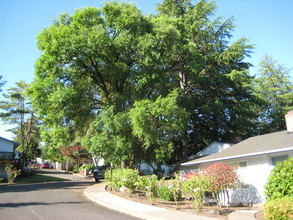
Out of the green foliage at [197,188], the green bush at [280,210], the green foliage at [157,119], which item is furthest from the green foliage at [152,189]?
the green bush at [280,210]

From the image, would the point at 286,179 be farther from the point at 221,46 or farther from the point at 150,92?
the point at 221,46

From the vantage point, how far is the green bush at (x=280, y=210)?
6.87m

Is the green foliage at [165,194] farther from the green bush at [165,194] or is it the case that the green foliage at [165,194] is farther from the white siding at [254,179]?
the white siding at [254,179]

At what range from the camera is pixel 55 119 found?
20.4 metres

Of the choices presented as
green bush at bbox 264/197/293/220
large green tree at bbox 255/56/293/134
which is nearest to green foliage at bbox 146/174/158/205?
green bush at bbox 264/197/293/220

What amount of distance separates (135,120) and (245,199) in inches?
319

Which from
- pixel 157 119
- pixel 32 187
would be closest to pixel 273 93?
pixel 157 119

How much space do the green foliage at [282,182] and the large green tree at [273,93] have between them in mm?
30805

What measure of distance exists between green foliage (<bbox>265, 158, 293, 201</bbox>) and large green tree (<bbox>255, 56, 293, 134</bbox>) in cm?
3080

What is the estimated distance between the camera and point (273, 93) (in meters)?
40.7

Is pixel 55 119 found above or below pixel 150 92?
below

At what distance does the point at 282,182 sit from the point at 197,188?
3251 millimetres

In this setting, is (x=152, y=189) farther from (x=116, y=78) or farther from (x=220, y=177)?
(x=116, y=78)

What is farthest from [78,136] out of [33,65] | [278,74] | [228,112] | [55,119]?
[278,74]
